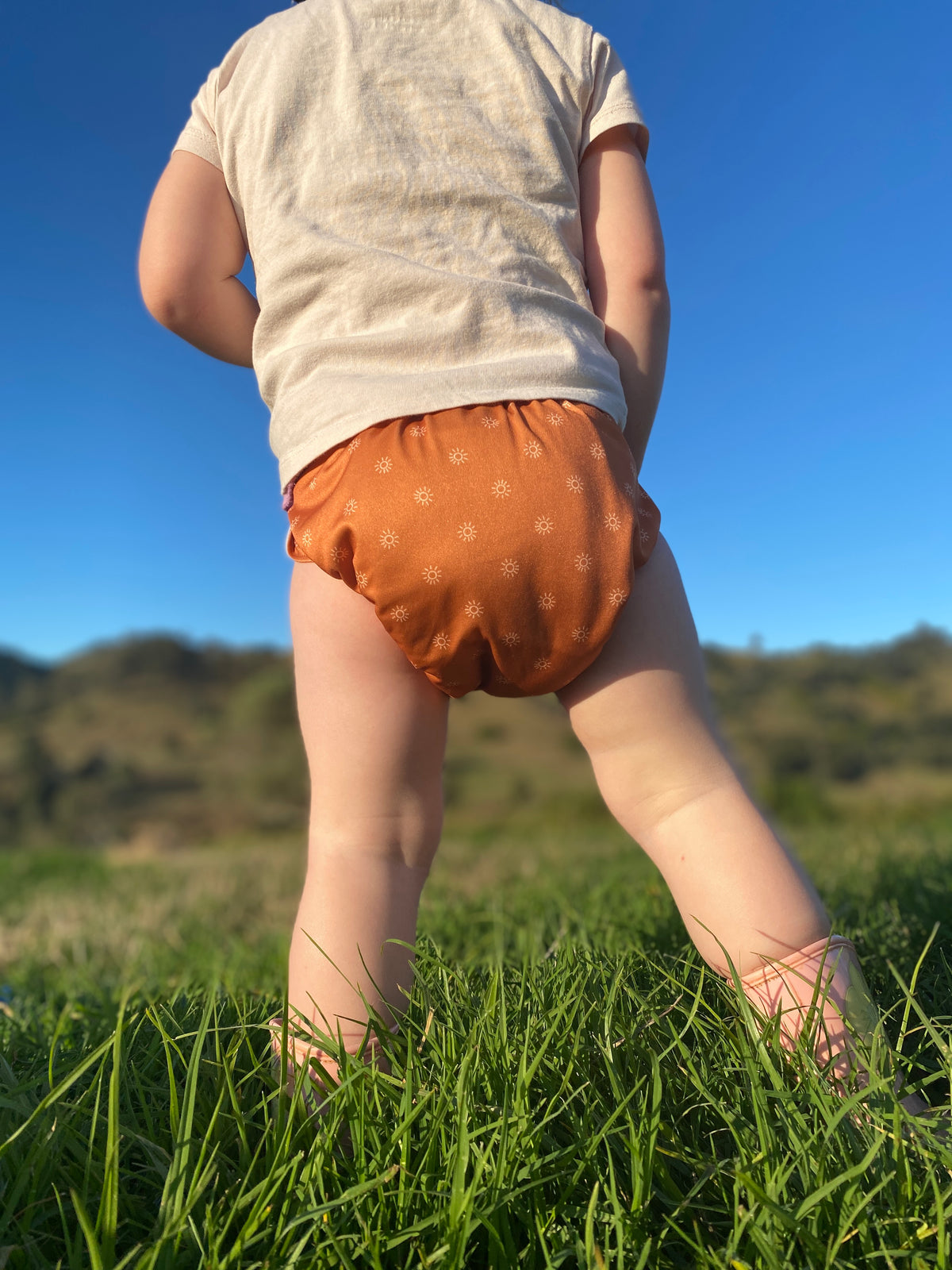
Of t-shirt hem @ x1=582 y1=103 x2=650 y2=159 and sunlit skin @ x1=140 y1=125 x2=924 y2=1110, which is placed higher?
t-shirt hem @ x1=582 y1=103 x2=650 y2=159

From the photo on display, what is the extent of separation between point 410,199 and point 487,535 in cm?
63

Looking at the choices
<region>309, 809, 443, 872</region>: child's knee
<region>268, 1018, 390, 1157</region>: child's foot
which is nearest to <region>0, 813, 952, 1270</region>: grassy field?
<region>268, 1018, 390, 1157</region>: child's foot

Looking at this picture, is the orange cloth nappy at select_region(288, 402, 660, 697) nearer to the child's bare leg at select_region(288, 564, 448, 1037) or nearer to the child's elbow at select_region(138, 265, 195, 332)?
the child's bare leg at select_region(288, 564, 448, 1037)

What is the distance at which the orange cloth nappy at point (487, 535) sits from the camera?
4.04ft

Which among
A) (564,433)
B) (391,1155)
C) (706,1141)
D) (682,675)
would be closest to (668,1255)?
(706,1141)

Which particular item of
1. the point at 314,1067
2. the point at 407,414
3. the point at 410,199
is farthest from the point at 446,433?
the point at 314,1067

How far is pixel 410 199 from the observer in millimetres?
1438

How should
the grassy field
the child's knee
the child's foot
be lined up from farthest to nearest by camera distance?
the child's knee < the child's foot < the grassy field

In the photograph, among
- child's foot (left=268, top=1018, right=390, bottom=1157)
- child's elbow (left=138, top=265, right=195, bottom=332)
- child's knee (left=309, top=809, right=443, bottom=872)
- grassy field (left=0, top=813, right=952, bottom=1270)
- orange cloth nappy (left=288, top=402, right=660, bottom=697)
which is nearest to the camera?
grassy field (left=0, top=813, right=952, bottom=1270)

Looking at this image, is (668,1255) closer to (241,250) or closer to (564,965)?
(564,965)

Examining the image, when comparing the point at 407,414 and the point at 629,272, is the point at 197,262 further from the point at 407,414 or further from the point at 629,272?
the point at 629,272

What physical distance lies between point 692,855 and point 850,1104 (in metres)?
0.38

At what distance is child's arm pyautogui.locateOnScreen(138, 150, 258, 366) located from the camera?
58.6 inches

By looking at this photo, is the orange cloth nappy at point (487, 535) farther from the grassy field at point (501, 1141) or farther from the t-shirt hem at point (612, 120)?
the t-shirt hem at point (612, 120)
